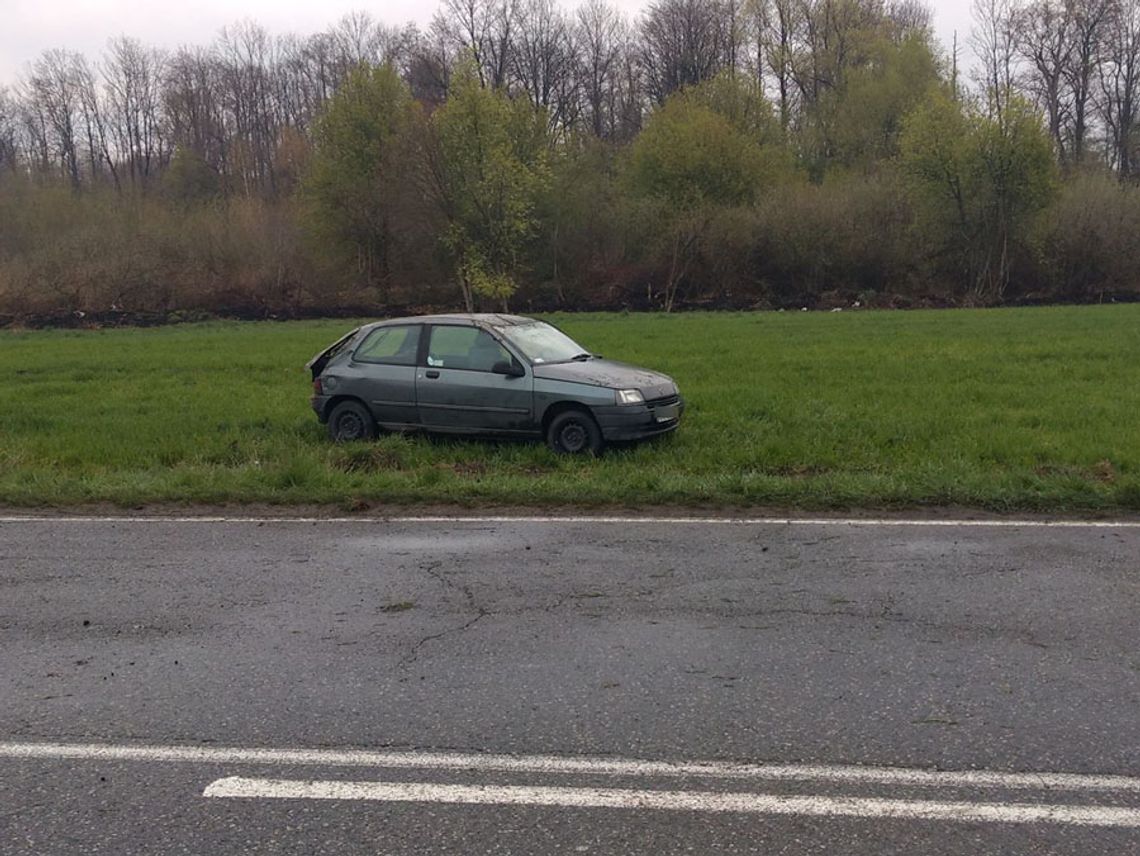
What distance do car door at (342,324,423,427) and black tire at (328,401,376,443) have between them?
Answer: 134mm

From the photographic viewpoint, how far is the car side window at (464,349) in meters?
10.9

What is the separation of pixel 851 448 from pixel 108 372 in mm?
15651

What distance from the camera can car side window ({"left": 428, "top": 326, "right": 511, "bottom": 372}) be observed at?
35.7 ft

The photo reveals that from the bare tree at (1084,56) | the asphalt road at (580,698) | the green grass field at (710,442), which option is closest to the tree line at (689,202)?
the bare tree at (1084,56)

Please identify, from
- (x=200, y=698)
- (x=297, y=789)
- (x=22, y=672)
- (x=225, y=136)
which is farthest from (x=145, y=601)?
(x=225, y=136)

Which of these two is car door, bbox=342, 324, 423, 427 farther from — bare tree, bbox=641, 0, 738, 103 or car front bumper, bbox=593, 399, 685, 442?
bare tree, bbox=641, 0, 738, 103

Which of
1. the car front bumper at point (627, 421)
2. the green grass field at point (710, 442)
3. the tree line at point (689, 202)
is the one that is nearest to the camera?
the green grass field at point (710, 442)

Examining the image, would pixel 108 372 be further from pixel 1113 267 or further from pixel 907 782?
pixel 1113 267

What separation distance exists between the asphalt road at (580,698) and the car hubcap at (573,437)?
335cm

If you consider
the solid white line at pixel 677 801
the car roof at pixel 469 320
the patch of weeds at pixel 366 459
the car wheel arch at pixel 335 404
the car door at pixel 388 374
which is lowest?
the solid white line at pixel 677 801

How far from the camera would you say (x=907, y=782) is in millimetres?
3672

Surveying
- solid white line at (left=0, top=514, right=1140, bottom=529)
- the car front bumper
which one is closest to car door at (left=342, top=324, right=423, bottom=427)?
the car front bumper

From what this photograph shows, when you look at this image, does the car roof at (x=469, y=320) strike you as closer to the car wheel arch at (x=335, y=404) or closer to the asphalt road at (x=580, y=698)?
the car wheel arch at (x=335, y=404)

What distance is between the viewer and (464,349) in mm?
11039
